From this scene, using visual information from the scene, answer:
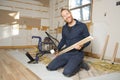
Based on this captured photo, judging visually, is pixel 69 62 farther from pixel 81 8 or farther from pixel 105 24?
pixel 81 8

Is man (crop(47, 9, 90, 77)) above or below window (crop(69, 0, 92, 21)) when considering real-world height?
below

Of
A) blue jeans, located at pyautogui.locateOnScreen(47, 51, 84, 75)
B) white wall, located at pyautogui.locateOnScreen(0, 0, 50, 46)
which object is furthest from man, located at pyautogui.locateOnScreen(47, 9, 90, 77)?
white wall, located at pyautogui.locateOnScreen(0, 0, 50, 46)

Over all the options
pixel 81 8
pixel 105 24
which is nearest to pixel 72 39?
pixel 105 24

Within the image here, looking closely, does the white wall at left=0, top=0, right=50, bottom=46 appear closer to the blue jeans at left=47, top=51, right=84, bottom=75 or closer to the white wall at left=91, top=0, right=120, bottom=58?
the white wall at left=91, top=0, right=120, bottom=58

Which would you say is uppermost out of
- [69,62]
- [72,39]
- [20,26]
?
[20,26]

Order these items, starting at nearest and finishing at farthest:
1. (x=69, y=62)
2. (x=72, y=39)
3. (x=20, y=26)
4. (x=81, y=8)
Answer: (x=69, y=62), (x=72, y=39), (x=81, y=8), (x=20, y=26)

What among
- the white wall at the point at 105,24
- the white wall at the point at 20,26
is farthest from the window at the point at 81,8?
the white wall at the point at 20,26

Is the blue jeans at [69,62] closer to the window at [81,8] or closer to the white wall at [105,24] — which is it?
the white wall at [105,24]

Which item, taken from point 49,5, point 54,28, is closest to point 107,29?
point 54,28

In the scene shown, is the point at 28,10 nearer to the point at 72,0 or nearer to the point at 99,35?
the point at 72,0

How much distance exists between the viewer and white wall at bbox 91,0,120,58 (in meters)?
3.40

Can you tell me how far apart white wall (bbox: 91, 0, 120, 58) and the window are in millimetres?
341

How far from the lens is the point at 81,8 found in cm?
477

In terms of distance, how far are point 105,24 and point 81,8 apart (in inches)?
54.6
